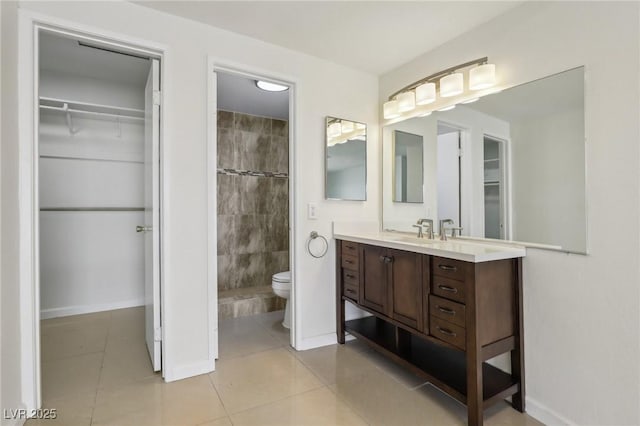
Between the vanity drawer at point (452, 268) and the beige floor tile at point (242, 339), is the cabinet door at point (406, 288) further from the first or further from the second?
the beige floor tile at point (242, 339)

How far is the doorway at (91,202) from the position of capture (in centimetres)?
250

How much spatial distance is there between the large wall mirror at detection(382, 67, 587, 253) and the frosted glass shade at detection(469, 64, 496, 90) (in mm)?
81

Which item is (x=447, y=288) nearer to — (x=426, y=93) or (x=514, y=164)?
(x=514, y=164)

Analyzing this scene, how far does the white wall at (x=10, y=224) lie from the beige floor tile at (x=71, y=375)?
0.89ft

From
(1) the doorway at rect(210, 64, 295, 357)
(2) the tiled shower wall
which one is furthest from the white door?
(2) the tiled shower wall

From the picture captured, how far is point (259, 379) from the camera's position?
77.4 inches

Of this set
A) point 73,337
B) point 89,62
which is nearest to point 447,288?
point 73,337

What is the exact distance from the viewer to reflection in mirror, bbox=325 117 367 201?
250 centimetres

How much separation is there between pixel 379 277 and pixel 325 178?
88cm

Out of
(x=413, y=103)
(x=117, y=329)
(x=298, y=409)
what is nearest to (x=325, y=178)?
(x=413, y=103)

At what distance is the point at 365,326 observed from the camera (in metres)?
2.47

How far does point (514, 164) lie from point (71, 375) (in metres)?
3.00

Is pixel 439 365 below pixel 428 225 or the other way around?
below

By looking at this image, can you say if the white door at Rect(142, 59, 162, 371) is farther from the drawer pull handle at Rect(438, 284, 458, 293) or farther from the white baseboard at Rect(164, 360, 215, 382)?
the drawer pull handle at Rect(438, 284, 458, 293)
